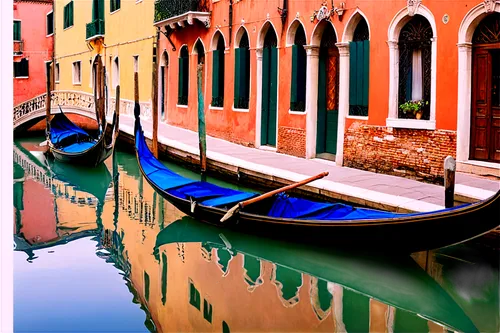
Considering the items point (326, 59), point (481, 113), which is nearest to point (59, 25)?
point (326, 59)

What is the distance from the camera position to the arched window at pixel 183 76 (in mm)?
7853

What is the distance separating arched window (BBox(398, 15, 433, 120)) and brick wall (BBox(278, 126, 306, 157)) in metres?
1.13

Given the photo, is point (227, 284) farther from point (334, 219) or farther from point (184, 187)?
point (184, 187)

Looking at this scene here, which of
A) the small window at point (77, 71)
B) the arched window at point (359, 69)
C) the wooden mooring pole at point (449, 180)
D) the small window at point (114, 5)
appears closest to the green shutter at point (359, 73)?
the arched window at point (359, 69)

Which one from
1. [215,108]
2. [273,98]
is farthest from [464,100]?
[215,108]

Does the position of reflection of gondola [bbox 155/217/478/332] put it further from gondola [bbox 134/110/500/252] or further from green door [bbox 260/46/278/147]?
green door [bbox 260/46/278/147]

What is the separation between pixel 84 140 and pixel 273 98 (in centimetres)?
261

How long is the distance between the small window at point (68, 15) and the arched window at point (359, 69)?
417cm

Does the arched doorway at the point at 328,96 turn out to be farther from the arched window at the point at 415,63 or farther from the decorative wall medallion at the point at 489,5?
the decorative wall medallion at the point at 489,5

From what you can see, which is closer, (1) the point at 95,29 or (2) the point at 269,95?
(2) the point at 269,95

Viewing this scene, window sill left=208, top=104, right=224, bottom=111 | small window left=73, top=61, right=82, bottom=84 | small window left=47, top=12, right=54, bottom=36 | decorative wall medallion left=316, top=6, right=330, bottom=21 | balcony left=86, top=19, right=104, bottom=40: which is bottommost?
window sill left=208, top=104, right=224, bottom=111

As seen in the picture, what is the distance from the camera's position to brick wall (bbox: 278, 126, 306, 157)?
575cm

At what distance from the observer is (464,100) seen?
14.1 feet

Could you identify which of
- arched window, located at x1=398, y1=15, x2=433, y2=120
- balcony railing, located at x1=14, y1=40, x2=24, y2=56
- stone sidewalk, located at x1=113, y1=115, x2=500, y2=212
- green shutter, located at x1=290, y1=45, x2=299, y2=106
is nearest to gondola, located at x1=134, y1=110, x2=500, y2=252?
stone sidewalk, located at x1=113, y1=115, x2=500, y2=212
